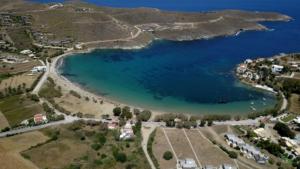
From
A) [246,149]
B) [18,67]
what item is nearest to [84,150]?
[246,149]

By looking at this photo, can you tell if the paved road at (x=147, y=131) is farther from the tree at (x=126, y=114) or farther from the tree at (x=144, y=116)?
the tree at (x=126, y=114)

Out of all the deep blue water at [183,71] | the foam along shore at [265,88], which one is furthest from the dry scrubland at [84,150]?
the foam along shore at [265,88]

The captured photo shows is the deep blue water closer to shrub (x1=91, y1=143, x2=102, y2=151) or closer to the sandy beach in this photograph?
the sandy beach

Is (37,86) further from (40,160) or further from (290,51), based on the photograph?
(290,51)

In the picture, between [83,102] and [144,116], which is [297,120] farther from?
[83,102]

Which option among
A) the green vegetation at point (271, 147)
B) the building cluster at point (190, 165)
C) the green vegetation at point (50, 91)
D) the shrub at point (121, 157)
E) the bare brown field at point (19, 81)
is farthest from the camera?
the bare brown field at point (19, 81)

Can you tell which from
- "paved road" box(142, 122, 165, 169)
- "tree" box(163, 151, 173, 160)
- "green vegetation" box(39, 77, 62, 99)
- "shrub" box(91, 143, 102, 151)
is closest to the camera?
"tree" box(163, 151, 173, 160)

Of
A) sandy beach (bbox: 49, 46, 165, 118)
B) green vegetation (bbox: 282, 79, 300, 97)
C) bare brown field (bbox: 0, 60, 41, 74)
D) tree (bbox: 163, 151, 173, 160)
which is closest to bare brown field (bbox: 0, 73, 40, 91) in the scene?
bare brown field (bbox: 0, 60, 41, 74)
